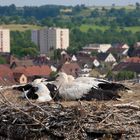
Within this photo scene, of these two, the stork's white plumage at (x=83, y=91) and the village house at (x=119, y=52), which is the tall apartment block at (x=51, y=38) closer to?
the village house at (x=119, y=52)

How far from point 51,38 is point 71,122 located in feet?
384

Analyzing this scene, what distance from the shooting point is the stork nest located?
5.33m

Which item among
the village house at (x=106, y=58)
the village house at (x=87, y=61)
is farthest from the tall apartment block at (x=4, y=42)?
the village house at (x=87, y=61)

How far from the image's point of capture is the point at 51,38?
122 meters

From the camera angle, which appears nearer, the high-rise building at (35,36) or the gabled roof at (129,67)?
the gabled roof at (129,67)

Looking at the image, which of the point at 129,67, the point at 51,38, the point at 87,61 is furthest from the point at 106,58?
the point at 51,38

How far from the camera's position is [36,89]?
273 inches

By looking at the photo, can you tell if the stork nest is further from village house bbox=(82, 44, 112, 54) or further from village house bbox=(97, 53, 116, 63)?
village house bbox=(82, 44, 112, 54)

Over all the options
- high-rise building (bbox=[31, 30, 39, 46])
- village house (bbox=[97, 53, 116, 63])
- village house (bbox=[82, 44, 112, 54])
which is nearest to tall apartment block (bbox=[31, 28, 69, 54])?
high-rise building (bbox=[31, 30, 39, 46])

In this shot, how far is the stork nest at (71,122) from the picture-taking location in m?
5.33

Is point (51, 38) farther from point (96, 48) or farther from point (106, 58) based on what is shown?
point (106, 58)

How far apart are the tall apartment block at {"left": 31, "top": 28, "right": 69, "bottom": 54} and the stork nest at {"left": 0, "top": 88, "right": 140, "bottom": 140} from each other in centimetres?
11285

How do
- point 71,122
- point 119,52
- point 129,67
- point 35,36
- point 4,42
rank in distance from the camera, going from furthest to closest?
point 35,36 → point 4,42 → point 119,52 → point 129,67 → point 71,122

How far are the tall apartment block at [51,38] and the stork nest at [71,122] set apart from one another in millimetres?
112851
